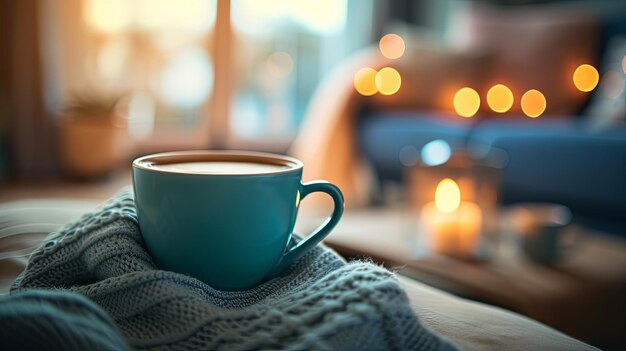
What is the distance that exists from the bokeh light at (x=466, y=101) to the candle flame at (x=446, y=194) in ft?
4.43

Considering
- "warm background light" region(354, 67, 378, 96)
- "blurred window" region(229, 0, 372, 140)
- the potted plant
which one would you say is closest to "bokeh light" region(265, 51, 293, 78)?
"blurred window" region(229, 0, 372, 140)

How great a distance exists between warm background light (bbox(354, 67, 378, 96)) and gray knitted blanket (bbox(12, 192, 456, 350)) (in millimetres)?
1957

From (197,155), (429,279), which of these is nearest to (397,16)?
(429,279)

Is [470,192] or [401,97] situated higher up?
[401,97]

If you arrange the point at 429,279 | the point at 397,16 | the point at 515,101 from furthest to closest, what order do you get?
the point at 397,16
the point at 515,101
the point at 429,279

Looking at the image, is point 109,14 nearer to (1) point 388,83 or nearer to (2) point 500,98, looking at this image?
(1) point 388,83

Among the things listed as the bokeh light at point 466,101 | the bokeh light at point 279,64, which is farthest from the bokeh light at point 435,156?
the bokeh light at point 279,64

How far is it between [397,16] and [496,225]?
9.13 ft

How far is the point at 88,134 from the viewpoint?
243 centimetres

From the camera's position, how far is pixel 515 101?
2.33 m

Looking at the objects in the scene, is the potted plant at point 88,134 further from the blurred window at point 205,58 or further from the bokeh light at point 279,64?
the bokeh light at point 279,64

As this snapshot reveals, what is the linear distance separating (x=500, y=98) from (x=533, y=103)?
0.46 feet

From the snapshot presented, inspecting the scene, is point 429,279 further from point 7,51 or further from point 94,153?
point 7,51

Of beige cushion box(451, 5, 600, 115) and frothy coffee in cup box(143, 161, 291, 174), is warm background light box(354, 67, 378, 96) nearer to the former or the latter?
beige cushion box(451, 5, 600, 115)
